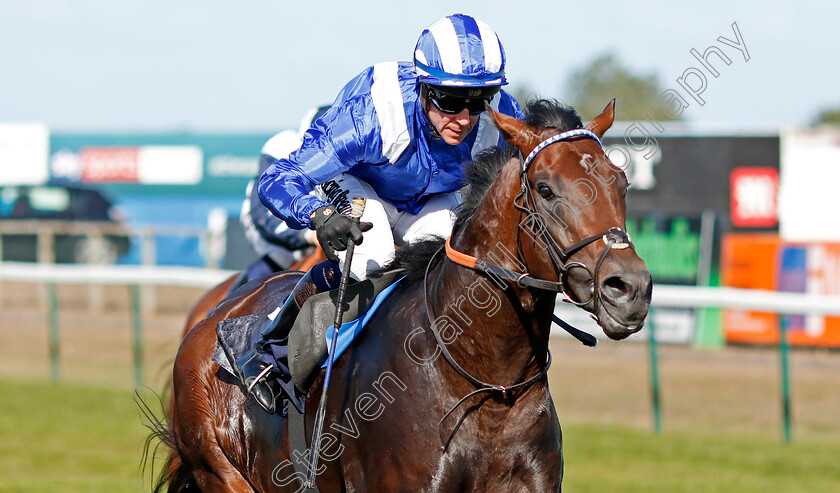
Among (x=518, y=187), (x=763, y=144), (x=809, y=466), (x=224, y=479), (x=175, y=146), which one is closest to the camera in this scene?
(x=518, y=187)

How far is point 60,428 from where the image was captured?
28.2 ft

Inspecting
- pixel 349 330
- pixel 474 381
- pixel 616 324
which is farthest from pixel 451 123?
pixel 616 324

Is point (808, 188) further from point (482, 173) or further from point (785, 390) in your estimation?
point (482, 173)

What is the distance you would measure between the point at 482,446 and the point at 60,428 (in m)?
6.48

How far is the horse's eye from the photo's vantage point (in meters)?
2.84

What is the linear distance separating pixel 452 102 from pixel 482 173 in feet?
1.03

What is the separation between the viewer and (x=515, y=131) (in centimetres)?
298

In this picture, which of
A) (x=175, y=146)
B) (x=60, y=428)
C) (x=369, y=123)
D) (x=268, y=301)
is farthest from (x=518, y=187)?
(x=175, y=146)

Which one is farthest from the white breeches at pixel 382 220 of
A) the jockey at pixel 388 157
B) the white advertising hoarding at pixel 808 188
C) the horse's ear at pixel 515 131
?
the white advertising hoarding at pixel 808 188

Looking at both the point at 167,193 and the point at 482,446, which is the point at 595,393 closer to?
the point at 482,446

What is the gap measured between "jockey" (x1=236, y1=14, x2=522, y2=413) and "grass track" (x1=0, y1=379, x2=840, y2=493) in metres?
2.60

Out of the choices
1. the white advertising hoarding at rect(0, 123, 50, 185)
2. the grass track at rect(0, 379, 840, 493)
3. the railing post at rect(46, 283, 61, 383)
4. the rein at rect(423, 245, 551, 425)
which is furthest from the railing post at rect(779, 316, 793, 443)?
the white advertising hoarding at rect(0, 123, 50, 185)

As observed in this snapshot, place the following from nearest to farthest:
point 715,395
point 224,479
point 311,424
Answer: point 311,424 → point 224,479 → point 715,395

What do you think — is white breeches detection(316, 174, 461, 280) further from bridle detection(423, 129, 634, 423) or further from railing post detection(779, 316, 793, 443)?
railing post detection(779, 316, 793, 443)
